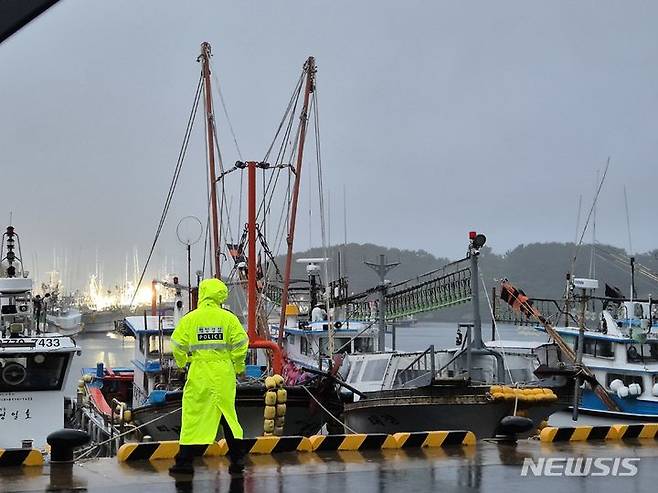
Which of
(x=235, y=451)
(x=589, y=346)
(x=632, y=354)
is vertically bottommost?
(x=235, y=451)

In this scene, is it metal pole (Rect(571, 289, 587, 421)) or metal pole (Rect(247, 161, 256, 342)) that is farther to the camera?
metal pole (Rect(571, 289, 587, 421))

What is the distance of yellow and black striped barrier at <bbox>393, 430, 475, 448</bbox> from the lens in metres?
10.4

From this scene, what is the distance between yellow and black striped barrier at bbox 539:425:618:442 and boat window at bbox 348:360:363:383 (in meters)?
10.2

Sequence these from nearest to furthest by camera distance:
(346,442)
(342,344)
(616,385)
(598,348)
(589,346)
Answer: (346,442), (616,385), (342,344), (598,348), (589,346)

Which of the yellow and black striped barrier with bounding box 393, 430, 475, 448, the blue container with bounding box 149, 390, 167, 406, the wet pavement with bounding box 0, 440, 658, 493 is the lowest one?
the wet pavement with bounding box 0, 440, 658, 493

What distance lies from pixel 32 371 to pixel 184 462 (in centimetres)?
902

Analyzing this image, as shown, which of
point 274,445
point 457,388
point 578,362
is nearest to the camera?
point 274,445

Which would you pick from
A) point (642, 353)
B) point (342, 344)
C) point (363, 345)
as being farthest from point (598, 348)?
point (342, 344)

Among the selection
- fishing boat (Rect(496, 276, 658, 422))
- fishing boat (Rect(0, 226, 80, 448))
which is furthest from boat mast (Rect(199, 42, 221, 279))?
fishing boat (Rect(496, 276, 658, 422))

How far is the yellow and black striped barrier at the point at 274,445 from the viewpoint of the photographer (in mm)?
9891

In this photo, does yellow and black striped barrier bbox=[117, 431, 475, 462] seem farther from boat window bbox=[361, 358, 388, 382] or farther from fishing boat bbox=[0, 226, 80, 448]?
boat window bbox=[361, 358, 388, 382]

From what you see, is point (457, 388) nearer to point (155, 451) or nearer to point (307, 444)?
point (307, 444)

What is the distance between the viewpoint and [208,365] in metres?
8.48

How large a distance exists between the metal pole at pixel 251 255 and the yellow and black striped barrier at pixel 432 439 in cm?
798
